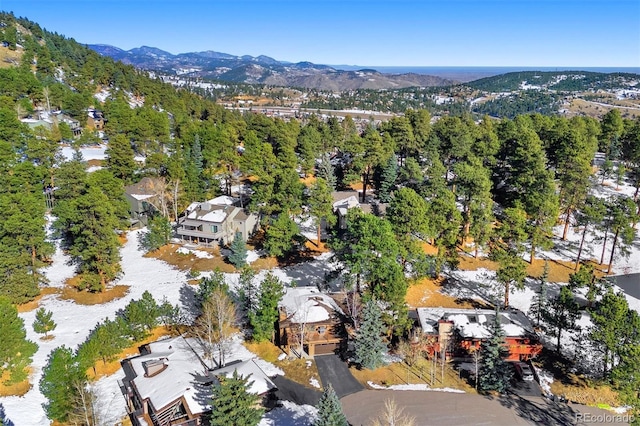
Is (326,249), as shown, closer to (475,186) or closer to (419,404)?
(475,186)

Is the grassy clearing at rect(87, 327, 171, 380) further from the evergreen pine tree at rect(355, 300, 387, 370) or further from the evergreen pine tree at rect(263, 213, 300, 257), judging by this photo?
the evergreen pine tree at rect(355, 300, 387, 370)

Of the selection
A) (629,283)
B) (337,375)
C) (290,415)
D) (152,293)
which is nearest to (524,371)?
(337,375)

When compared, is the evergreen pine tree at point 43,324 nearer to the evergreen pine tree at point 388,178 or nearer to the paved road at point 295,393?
the paved road at point 295,393

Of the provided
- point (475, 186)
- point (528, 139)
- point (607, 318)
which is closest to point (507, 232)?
point (475, 186)

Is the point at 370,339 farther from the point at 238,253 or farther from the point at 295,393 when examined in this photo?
the point at 238,253

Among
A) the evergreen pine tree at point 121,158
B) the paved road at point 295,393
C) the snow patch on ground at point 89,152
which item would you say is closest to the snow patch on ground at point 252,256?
the paved road at point 295,393

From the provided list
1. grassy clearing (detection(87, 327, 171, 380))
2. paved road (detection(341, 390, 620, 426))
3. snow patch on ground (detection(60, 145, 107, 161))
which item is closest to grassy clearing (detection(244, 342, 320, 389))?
paved road (detection(341, 390, 620, 426))
